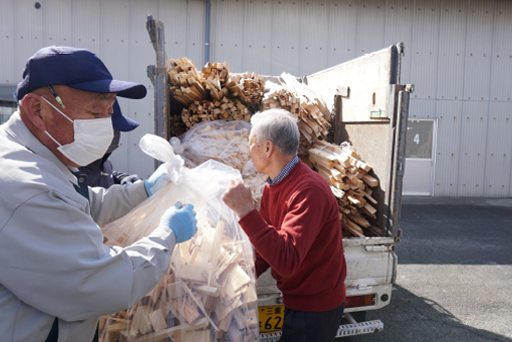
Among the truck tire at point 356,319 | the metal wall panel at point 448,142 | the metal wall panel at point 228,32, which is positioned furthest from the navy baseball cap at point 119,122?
the metal wall panel at point 448,142

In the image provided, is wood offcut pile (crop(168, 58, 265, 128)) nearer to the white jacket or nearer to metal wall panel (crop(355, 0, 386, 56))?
the white jacket

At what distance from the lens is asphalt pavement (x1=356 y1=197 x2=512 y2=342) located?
3.81 metres

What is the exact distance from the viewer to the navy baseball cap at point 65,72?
1320 mm

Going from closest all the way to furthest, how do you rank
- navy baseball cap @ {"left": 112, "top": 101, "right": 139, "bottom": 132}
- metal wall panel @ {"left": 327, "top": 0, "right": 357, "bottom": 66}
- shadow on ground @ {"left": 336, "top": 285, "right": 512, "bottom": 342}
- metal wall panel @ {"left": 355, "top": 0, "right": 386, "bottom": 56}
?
navy baseball cap @ {"left": 112, "top": 101, "right": 139, "bottom": 132}, shadow on ground @ {"left": 336, "top": 285, "right": 512, "bottom": 342}, metal wall panel @ {"left": 327, "top": 0, "right": 357, "bottom": 66}, metal wall panel @ {"left": 355, "top": 0, "right": 386, "bottom": 56}

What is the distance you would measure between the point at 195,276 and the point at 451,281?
15.1 ft

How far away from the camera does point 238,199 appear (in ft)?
6.01

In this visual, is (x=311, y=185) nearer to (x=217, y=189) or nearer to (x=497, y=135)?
(x=217, y=189)

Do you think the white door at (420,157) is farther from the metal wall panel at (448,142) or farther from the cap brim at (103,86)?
the cap brim at (103,86)

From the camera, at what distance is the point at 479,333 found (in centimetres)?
375

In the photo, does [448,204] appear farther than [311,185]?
Yes

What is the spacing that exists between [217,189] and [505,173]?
443 inches

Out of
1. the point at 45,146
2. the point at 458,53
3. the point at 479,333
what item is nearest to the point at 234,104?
the point at 45,146

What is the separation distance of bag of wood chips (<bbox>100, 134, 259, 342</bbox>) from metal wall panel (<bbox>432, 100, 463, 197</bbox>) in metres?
9.68

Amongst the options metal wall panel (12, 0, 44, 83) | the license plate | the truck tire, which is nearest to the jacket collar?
the license plate
